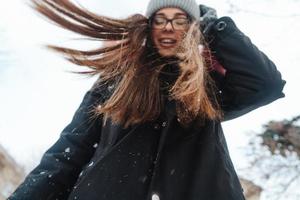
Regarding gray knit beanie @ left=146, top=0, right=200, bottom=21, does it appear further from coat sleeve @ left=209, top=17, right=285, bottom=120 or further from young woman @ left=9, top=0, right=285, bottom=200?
coat sleeve @ left=209, top=17, right=285, bottom=120

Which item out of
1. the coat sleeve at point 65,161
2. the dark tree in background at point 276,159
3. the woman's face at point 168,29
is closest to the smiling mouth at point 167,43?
the woman's face at point 168,29

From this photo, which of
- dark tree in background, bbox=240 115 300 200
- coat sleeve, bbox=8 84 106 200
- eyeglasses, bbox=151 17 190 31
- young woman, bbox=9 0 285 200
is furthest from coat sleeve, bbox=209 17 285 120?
dark tree in background, bbox=240 115 300 200

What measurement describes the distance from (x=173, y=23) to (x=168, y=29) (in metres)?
0.04

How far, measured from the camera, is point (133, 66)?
5.89ft

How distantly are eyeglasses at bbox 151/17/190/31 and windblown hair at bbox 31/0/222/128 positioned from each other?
4 centimetres

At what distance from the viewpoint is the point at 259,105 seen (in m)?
1.80

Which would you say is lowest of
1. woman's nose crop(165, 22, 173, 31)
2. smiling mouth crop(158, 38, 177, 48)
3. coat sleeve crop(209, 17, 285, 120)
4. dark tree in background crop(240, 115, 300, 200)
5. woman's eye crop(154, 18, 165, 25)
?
dark tree in background crop(240, 115, 300, 200)

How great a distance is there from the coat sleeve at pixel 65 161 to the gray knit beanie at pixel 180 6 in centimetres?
36

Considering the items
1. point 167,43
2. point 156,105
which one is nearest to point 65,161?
point 156,105

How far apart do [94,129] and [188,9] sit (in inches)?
20.5

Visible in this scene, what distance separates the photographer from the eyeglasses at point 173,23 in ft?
5.95

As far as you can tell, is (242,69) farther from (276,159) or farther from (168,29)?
(276,159)

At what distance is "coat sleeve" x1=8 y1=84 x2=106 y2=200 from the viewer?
1832 millimetres

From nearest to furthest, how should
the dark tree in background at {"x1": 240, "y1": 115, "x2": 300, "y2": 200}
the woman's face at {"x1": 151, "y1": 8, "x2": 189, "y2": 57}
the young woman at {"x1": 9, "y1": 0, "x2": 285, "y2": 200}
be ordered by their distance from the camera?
the young woman at {"x1": 9, "y1": 0, "x2": 285, "y2": 200}
the woman's face at {"x1": 151, "y1": 8, "x2": 189, "y2": 57}
the dark tree in background at {"x1": 240, "y1": 115, "x2": 300, "y2": 200}
